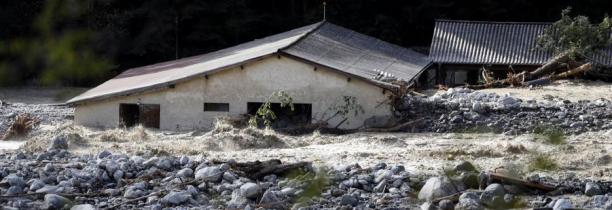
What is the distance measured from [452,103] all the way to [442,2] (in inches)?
698

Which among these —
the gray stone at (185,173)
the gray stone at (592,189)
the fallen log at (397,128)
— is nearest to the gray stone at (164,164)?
the gray stone at (185,173)

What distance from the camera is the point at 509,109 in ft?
78.4

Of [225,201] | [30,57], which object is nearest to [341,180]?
[225,201]

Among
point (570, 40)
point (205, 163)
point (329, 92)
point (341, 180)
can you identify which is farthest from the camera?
point (570, 40)

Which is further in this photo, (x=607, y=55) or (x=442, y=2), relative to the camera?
(x=442, y=2)

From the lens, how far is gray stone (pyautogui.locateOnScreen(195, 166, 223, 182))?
1431 cm

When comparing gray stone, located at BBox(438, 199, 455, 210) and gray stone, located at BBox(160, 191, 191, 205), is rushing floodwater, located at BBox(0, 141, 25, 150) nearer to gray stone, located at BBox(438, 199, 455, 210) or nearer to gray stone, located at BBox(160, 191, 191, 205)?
gray stone, located at BBox(160, 191, 191, 205)

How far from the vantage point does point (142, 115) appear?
2531 centimetres

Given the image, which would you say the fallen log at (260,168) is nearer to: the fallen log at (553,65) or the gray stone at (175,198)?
the gray stone at (175,198)

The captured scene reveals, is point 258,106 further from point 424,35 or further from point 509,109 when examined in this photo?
point 424,35

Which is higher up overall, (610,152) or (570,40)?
(570,40)

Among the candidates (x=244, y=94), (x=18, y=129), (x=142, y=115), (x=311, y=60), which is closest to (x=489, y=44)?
(x=311, y=60)

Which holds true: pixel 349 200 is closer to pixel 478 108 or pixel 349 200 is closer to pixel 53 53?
pixel 53 53

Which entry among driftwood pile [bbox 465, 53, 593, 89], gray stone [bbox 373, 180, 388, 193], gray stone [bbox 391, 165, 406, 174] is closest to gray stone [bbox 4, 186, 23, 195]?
gray stone [bbox 373, 180, 388, 193]
